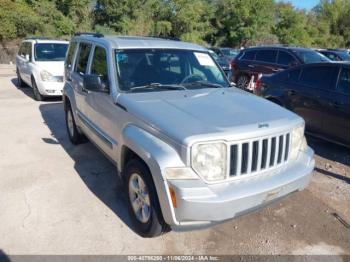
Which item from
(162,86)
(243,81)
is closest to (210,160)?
(162,86)

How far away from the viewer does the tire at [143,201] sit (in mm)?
3188

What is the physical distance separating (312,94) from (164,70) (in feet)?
10.7

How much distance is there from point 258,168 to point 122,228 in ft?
5.23

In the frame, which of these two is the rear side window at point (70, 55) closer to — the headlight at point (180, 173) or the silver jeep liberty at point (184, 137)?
the silver jeep liberty at point (184, 137)

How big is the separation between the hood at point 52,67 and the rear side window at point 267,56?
6.40 metres

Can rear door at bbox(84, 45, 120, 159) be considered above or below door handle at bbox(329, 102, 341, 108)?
above

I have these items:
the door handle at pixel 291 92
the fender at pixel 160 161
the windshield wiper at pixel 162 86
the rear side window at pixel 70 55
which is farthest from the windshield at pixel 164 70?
the door handle at pixel 291 92

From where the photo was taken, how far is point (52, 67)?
988 centimetres

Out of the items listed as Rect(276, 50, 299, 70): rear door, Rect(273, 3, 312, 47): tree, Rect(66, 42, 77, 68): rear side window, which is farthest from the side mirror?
Rect(273, 3, 312, 47): tree

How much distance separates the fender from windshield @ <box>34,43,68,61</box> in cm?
823

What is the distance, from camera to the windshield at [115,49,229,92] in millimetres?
4094

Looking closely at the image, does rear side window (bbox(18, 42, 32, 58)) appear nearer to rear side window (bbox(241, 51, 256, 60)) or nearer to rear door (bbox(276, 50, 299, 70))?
rear side window (bbox(241, 51, 256, 60))

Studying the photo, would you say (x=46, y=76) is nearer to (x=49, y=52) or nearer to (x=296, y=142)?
(x=49, y=52)

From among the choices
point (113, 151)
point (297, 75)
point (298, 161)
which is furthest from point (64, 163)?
point (297, 75)
